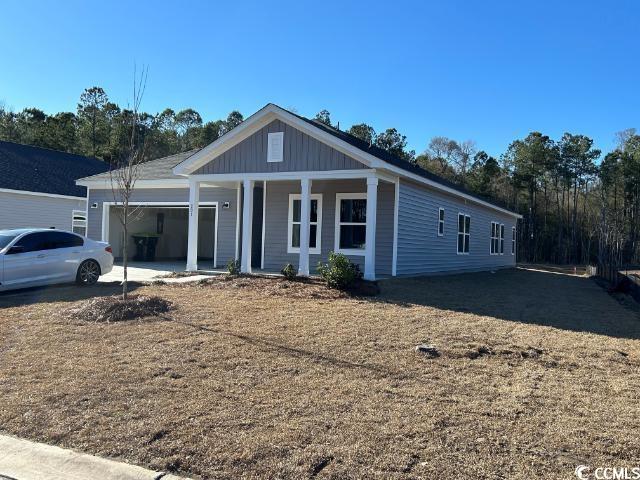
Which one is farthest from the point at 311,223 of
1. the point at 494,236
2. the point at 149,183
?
the point at 494,236

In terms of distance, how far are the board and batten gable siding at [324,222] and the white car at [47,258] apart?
5.43m

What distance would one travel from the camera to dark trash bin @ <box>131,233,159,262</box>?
20.4 metres

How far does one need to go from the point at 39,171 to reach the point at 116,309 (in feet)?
63.0

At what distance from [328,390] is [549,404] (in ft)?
6.42

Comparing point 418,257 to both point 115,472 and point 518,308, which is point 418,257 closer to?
point 518,308

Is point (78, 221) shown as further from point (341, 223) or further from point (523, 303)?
point (523, 303)

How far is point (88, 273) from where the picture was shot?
12.1 metres

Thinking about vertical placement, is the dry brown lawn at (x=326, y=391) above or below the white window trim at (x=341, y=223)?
below

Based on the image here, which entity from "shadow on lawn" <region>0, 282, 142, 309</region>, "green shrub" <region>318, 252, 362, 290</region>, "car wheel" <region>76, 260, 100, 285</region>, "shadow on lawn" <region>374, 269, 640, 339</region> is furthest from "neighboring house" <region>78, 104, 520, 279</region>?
"shadow on lawn" <region>0, 282, 142, 309</region>

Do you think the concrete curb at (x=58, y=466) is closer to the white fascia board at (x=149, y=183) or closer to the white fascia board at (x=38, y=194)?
the white fascia board at (x=149, y=183)

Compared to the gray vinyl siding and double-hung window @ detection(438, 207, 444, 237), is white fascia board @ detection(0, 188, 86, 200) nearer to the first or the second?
the gray vinyl siding

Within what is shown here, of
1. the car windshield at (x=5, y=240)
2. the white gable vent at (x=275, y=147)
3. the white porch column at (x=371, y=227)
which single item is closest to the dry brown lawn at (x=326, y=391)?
the car windshield at (x=5, y=240)

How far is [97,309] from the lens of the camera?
8336mm

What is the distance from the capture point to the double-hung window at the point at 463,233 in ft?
66.6
